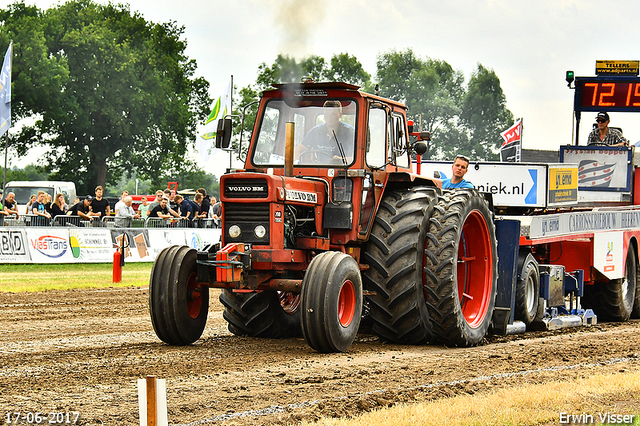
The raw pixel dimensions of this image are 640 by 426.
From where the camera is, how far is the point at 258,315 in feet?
30.2

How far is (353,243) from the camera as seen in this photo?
28.8 feet

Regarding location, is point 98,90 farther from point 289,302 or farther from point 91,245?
point 289,302

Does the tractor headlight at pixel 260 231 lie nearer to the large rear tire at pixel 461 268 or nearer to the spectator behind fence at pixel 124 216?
the large rear tire at pixel 461 268

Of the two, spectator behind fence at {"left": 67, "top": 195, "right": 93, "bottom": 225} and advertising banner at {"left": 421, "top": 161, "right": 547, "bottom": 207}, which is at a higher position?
advertising banner at {"left": 421, "top": 161, "right": 547, "bottom": 207}

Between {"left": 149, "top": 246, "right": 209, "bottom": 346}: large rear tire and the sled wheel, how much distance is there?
414 cm

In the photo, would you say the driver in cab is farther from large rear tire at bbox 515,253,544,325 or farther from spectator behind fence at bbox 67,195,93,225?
spectator behind fence at bbox 67,195,93,225

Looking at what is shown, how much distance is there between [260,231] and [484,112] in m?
69.9

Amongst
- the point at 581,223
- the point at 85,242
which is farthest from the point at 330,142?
the point at 85,242

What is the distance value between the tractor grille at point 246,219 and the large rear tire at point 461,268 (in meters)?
1.71

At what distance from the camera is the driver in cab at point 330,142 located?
28.8ft

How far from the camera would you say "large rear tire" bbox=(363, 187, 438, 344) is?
8469mm

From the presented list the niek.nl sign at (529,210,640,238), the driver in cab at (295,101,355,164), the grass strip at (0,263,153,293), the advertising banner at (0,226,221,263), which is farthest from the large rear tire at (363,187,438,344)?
the advertising banner at (0,226,221,263)

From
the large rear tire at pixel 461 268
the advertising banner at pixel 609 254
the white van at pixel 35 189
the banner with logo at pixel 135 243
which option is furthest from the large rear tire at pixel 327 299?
the white van at pixel 35 189

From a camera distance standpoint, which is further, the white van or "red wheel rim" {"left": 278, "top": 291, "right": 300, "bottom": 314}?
the white van
